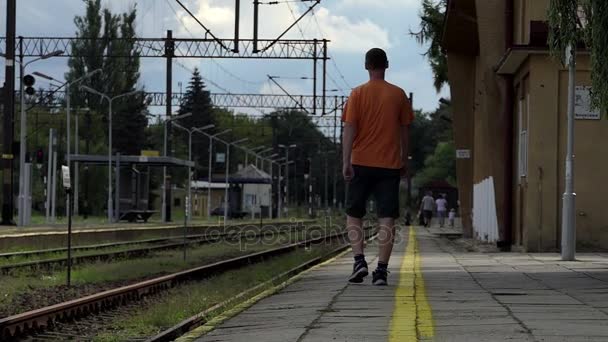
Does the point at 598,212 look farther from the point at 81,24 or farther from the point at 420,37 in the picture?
the point at 81,24

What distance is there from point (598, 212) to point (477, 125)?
15250mm

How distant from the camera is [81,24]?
88688 mm

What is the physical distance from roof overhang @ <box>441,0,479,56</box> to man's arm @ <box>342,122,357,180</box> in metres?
21.6

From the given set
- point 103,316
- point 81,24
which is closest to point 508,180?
point 103,316

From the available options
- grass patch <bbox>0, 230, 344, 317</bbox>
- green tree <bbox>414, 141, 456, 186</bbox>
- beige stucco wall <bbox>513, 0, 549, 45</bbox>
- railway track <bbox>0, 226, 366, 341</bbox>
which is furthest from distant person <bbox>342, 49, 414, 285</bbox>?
green tree <bbox>414, 141, 456, 186</bbox>

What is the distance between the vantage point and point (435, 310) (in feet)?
26.7

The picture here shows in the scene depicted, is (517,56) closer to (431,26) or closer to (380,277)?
(380,277)

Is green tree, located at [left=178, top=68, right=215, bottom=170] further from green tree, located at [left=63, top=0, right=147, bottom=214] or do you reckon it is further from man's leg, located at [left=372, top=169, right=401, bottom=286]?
man's leg, located at [left=372, top=169, right=401, bottom=286]

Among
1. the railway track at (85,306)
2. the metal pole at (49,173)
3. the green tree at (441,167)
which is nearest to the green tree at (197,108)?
the green tree at (441,167)

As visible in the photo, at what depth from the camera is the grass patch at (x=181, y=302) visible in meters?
10.3

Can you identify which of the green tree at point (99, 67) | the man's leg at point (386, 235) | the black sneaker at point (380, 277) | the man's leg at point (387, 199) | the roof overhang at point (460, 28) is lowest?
the black sneaker at point (380, 277)

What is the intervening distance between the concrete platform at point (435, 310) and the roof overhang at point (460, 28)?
62.6 feet

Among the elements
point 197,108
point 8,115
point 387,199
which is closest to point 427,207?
point 8,115

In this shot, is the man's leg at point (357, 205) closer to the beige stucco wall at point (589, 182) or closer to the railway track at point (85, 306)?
the railway track at point (85, 306)
